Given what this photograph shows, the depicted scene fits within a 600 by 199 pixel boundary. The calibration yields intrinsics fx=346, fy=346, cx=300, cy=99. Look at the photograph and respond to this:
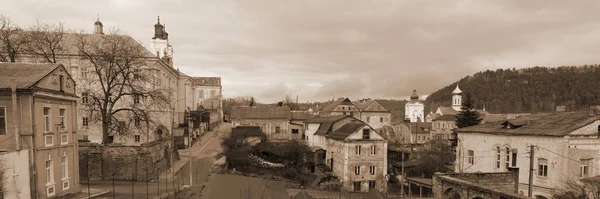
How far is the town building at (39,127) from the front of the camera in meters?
13.9

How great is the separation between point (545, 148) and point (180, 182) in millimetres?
21252

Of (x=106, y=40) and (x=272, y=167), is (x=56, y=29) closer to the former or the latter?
(x=106, y=40)

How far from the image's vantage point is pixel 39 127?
14688mm

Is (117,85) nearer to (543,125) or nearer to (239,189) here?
(239,189)

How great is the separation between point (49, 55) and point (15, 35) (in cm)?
360

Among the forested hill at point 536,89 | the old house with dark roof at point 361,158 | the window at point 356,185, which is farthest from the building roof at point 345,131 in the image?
the forested hill at point 536,89

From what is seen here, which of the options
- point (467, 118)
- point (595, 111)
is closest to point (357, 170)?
point (595, 111)

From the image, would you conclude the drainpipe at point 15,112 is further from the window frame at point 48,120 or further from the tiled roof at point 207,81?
the tiled roof at point 207,81

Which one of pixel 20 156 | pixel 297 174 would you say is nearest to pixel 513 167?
pixel 297 174

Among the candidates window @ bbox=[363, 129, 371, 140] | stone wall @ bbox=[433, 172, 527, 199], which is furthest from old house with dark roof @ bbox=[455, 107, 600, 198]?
window @ bbox=[363, 129, 371, 140]

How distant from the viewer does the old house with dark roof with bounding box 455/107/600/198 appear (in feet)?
57.8

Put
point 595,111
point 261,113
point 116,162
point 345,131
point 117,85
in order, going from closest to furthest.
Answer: point 595,111 < point 116,162 < point 117,85 < point 345,131 < point 261,113

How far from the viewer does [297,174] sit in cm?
3003

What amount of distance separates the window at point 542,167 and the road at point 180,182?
18.5 m
